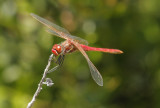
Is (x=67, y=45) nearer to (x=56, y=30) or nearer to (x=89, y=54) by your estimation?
(x=56, y=30)

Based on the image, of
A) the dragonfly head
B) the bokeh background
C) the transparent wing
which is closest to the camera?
the dragonfly head

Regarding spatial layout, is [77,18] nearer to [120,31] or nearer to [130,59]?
[120,31]

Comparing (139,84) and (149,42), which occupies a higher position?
(149,42)

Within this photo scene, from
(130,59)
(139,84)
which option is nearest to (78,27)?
(130,59)

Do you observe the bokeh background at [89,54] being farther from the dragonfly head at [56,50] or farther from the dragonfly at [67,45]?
the dragonfly head at [56,50]

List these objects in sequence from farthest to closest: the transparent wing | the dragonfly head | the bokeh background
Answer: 1. the bokeh background
2. the transparent wing
3. the dragonfly head

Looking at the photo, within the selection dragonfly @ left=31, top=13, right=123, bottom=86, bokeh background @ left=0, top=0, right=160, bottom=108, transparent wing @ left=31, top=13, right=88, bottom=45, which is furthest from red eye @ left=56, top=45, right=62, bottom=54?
bokeh background @ left=0, top=0, right=160, bottom=108

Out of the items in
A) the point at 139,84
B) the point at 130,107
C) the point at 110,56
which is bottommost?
the point at 130,107

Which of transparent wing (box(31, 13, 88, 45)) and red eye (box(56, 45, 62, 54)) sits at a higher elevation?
transparent wing (box(31, 13, 88, 45))

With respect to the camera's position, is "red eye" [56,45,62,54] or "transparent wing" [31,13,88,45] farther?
"transparent wing" [31,13,88,45]

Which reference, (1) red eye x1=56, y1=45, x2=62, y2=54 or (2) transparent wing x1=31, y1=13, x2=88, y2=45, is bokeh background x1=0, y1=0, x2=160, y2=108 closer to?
(2) transparent wing x1=31, y1=13, x2=88, y2=45
